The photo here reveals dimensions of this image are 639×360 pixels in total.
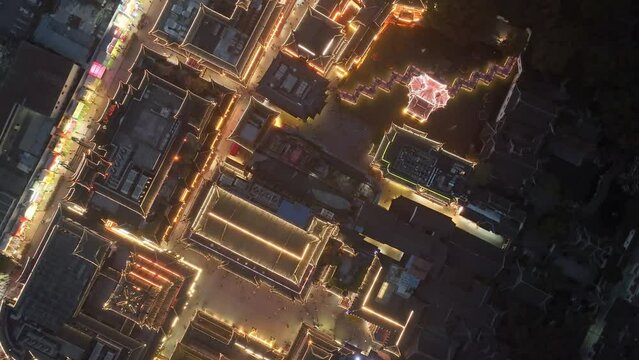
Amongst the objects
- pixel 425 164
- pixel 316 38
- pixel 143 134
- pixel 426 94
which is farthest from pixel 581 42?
pixel 143 134

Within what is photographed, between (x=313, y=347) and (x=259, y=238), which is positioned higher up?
(x=259, y=238)

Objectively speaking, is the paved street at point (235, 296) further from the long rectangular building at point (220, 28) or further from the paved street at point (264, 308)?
the long rectangular building at point (220, 28)

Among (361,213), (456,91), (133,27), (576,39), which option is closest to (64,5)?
(133,27)

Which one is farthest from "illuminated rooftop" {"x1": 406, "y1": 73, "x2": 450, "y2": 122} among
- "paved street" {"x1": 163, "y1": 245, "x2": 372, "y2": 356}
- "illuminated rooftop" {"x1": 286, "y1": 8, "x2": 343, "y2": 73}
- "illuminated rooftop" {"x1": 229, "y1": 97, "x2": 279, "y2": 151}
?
"paved street" {"x1": 163, "y1": 245, "x2": 372, "y2": 356}

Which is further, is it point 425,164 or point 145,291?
point 425,164

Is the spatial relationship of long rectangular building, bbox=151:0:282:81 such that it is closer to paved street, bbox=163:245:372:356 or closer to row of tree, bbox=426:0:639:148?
row of tree, bbox=426:0:639:148

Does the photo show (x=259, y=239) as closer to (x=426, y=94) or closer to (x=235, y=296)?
(x=235, y=296)

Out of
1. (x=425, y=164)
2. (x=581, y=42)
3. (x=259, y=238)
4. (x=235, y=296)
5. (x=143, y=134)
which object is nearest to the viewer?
(x=143, y=134)

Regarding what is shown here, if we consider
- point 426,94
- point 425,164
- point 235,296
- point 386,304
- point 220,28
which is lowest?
point 235,296

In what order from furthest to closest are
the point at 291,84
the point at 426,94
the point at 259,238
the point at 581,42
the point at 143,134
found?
the point at 426,94, the point at 259,238, the point at 291,84, the point at 581,42, the point at 143,134

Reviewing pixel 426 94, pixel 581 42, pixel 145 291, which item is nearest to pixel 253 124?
pixel 426 94
